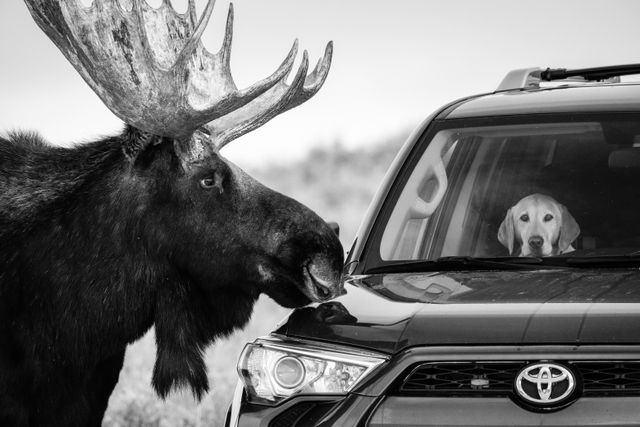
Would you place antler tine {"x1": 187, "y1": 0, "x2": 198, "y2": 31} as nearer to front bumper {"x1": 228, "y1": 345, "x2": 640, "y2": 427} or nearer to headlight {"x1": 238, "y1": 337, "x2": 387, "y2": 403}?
headlight {"x1": 238, "y1": 337, "x2": 387, "y2": 403}

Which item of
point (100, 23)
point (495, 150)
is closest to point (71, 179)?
point (100, 23)

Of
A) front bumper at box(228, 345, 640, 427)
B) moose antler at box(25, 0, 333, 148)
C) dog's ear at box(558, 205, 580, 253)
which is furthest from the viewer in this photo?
moose antler at box(25, 0, 333, 148)

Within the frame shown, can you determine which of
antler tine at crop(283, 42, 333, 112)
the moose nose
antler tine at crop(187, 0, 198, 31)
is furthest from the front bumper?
antler tine at crop(187, 0, 198, 31)

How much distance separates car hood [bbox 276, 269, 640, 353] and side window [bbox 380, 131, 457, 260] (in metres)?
0.64

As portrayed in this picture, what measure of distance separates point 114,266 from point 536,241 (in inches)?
71.7

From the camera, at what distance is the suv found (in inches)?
135

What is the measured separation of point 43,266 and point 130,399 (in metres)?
3.36

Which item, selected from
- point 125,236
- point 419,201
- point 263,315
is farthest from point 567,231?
point 263,315

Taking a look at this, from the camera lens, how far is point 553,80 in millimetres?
6191

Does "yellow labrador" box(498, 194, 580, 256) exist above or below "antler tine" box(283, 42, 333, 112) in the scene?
below

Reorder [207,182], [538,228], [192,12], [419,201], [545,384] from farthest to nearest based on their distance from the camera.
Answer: [192,12]
[207,182]
[419,201]
[538,228]
[545,384]

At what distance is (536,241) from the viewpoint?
5.18m

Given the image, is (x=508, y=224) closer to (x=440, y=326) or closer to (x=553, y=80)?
(x=553, y=80)

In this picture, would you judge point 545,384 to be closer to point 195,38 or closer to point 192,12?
point 195,38
